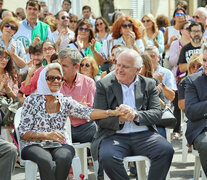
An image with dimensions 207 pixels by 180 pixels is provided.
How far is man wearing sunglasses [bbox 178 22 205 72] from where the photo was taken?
28.9 ft

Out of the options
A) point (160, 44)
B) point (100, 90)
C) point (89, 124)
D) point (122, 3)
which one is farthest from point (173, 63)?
point (122, 3)

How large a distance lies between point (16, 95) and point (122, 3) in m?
27.9

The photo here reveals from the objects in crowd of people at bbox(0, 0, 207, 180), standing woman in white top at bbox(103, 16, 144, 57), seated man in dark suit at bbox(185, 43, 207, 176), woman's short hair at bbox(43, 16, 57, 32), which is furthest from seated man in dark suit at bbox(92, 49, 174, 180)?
woman's short hair at bbox(43, 16, 57, 32)

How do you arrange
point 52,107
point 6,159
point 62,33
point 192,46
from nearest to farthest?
point 6,159 → point 52,107 → point 192,46 → point 62,33

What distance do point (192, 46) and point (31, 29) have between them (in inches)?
108

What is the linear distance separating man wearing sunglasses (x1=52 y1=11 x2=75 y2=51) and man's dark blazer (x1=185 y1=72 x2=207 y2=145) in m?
3.83

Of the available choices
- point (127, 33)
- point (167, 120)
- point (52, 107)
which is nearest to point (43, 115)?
point (52, 107)

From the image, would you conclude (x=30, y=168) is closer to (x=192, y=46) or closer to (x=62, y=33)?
(x=192, y=46)

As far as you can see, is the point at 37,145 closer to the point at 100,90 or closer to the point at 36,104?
the point at 36,104

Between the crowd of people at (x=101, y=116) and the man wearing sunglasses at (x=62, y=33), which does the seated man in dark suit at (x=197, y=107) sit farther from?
the man wearing sunglasses at (x=62, y=33)

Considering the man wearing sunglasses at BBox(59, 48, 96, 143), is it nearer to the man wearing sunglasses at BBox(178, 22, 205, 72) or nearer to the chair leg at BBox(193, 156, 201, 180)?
the chair leg at BBox(193, 156, 201, 180)

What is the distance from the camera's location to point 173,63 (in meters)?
9.43

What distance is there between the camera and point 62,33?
9.73 m

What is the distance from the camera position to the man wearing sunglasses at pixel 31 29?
923 centimetres
